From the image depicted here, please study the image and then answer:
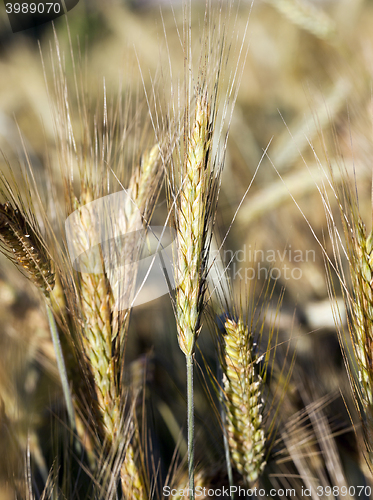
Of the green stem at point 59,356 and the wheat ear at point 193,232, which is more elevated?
the wheat ear at point 193,232

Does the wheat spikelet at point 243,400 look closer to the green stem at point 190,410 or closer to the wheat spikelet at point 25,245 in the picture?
the green stem at point 190,410

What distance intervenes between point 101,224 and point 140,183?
7 cm

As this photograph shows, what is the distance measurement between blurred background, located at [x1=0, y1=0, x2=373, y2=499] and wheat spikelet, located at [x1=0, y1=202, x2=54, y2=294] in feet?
0.48

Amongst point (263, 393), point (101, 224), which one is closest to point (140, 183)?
point (101, 224)

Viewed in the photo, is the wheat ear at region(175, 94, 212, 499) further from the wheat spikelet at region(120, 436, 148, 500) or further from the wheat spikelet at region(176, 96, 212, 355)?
the wheat spikelet at region(120, 436, 148, 500)

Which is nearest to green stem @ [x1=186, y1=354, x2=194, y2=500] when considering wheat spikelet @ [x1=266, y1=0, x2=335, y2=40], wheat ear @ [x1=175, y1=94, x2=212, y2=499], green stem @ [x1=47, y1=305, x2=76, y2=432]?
wheat ear @ [x1=175, y1=94, x2=212, y2=499]

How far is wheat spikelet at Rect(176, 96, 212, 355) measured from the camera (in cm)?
24

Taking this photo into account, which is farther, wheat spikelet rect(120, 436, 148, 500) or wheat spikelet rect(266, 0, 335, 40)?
wheat spikelet rect(266, 0, 335, 40)

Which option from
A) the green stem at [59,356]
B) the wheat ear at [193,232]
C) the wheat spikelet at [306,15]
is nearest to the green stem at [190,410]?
the wheat ear at [193,232]

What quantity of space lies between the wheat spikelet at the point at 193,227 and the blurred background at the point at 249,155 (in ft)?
0.62

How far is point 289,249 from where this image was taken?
0.53m

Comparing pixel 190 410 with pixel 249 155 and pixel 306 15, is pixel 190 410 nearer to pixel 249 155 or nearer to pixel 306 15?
pixel 249 155

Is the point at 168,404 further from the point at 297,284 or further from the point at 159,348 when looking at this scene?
the point at 297,284

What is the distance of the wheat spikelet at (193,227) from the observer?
0.24 metres
